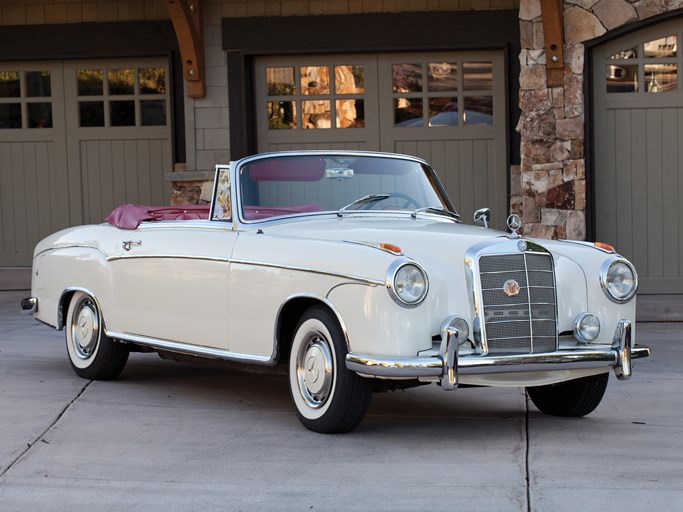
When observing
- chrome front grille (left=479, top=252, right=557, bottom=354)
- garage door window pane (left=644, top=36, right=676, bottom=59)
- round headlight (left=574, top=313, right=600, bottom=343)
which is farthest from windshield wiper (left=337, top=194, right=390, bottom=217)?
garage door window pane (left=644, top=36, right=676, bottom=59)

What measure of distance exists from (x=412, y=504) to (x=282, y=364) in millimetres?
1737

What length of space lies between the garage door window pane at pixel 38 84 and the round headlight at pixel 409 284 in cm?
898

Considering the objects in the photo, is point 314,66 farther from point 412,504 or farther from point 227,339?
point 412,504

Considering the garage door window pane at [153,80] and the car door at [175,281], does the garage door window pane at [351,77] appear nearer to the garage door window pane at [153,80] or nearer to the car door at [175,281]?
the garage door window pane at [153,80]

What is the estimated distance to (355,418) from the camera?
227 inches

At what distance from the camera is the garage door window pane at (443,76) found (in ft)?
41.5

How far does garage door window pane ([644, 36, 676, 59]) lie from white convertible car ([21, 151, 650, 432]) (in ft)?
17.1

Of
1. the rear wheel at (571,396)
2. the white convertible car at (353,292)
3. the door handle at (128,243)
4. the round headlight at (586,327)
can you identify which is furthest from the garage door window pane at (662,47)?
the round headlight at (586,327)

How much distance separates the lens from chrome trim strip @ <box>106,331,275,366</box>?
6254mm

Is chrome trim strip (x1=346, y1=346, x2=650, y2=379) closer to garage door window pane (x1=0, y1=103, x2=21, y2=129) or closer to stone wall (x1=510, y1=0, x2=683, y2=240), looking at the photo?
stone wall (x1=510, y1=0, x2=683, y2=240)

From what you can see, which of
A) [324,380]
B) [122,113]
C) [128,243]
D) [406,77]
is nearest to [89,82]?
[122,113]

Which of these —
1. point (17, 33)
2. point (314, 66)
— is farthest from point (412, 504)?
point (17, 33)

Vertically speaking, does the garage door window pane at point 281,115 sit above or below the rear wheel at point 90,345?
above

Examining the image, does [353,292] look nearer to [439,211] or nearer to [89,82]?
[439,211]
